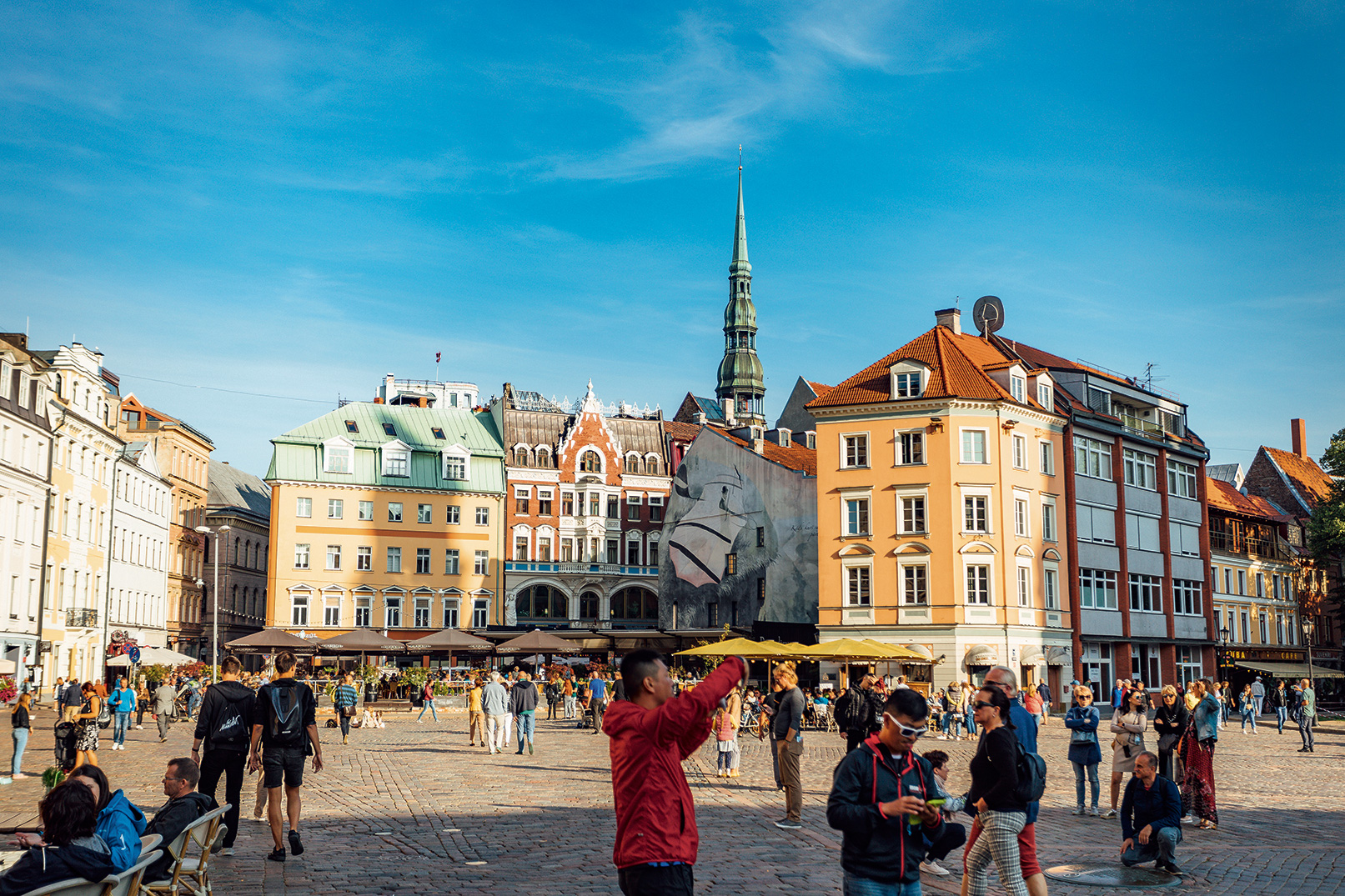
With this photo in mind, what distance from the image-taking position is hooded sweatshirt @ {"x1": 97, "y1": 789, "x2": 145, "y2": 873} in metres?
7.77

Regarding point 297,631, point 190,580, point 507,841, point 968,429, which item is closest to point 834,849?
point 507,841

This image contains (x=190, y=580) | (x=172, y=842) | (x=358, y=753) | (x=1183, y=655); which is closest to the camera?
(x=172, y=842)

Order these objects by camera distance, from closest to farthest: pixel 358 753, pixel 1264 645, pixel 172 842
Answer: pixel 172 842
pixel 358 753
pixel 1264 645

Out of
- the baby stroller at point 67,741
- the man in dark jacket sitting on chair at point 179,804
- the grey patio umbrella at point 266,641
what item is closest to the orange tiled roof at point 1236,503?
the grey patio umbrella at point 266,641

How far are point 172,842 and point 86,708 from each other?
50.5ft

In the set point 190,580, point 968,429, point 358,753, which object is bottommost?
point 358,753

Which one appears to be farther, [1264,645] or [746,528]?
[1264,645]

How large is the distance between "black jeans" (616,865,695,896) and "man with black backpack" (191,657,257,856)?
703cm

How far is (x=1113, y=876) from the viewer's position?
11914 mm

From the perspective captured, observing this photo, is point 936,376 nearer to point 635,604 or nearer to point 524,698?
point 524,698

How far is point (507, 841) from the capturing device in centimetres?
1355

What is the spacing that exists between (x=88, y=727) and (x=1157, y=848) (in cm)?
1509

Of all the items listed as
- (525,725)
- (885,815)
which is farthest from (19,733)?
(885,815)

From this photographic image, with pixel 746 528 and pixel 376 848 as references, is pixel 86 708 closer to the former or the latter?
pixel 376 848
